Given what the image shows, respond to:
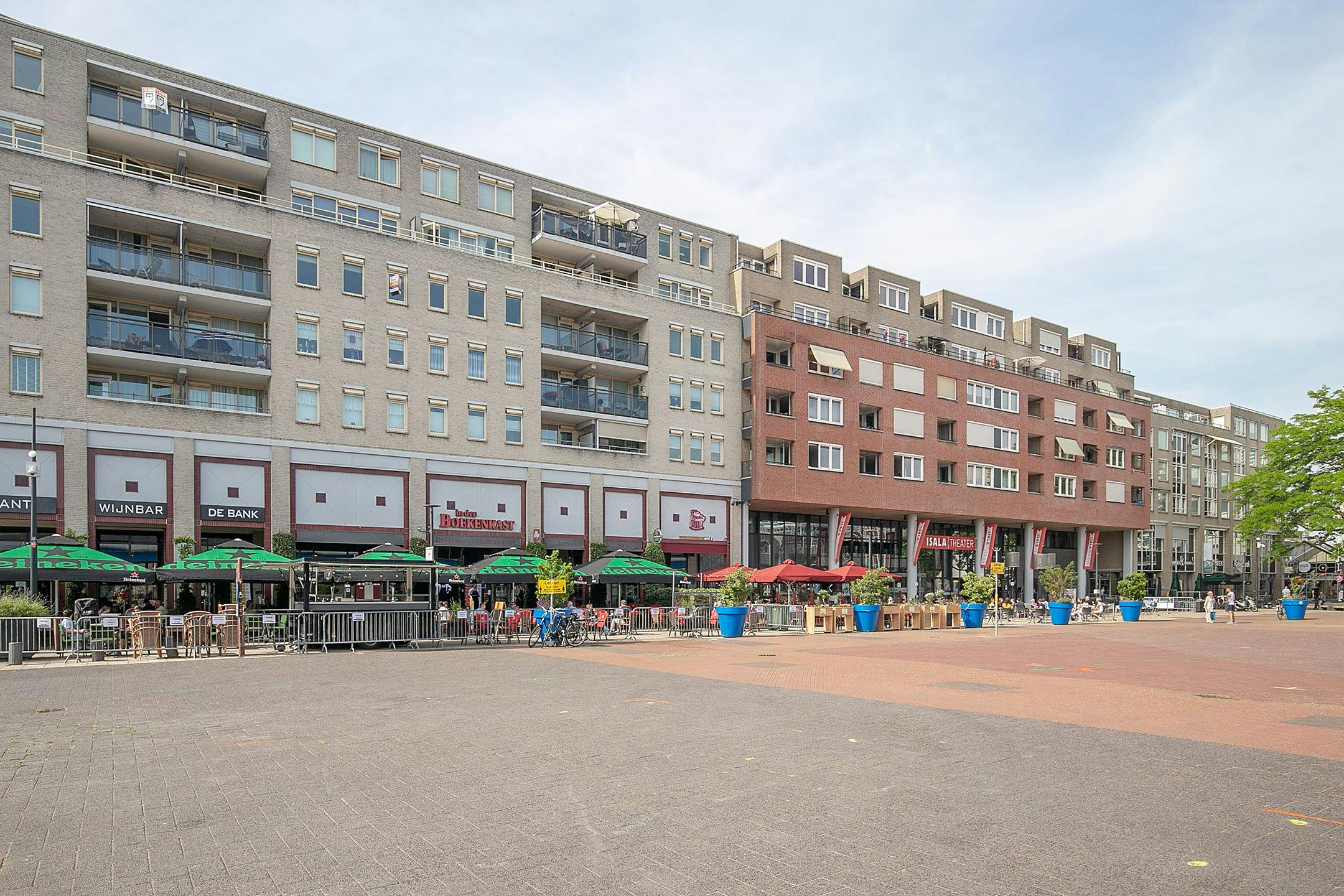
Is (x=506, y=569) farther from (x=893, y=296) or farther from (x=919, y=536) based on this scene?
(x=893, y=296)

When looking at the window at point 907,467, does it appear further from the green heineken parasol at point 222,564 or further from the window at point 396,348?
the green heineken parasol at point 222,564

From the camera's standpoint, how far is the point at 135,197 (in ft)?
118

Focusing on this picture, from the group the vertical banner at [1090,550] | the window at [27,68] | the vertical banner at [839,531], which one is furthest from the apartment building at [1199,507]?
the window at [27,68]

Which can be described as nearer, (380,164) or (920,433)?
(380,164)

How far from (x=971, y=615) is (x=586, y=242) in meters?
25.2

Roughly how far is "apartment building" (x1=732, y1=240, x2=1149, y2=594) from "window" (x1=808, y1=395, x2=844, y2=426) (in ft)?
0.28

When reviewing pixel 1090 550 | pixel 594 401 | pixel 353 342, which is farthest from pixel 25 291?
→ pixel 1090 550

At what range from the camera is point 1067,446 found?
224ft

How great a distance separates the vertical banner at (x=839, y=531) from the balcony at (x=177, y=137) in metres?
34.2

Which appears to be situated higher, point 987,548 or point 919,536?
point 919,536

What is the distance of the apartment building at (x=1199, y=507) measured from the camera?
8650 centimetres

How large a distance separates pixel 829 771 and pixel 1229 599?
154ft

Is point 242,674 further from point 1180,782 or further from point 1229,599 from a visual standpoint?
point 1229,599

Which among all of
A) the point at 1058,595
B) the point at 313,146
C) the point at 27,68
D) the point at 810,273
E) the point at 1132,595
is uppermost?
the point at 27,68
